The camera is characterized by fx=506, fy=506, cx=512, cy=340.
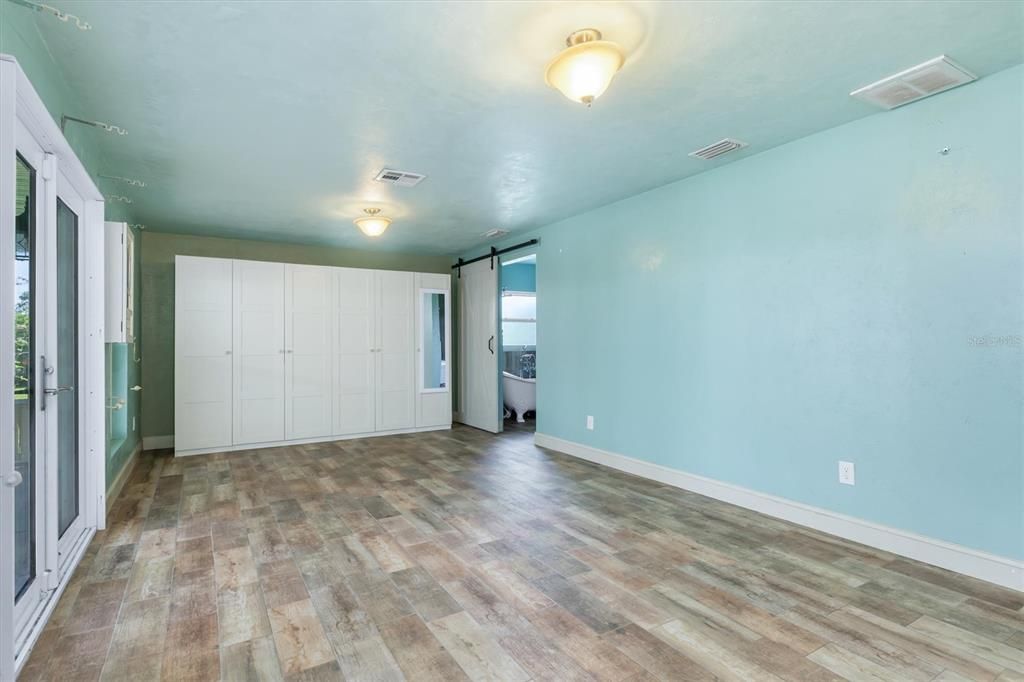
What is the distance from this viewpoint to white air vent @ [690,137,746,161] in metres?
3.21

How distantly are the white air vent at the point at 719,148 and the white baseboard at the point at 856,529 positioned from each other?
2295mm

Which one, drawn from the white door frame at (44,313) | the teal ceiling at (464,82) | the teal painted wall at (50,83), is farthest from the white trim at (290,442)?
the teal ceiling at (464,82)

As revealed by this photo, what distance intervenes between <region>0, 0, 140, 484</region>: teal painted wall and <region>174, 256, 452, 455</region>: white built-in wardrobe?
113 centimetres

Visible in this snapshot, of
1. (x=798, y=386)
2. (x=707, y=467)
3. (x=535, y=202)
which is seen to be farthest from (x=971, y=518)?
(x=535, y=202)

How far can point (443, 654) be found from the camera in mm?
1854

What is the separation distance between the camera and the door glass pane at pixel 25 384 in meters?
2.08

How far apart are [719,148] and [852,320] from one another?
4.43 ft

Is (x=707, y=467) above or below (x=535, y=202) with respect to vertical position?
below

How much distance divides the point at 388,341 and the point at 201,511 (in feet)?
10.4

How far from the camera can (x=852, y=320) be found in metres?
2.94

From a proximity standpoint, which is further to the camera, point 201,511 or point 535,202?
point 535,202

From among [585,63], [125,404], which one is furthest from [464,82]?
[125,404]

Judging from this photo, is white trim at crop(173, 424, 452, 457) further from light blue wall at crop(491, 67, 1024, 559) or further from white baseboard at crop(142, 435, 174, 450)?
light blue wall at crop(491, 67, 1024, 559)

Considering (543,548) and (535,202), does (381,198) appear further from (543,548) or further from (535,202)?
(543,548)
